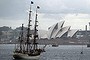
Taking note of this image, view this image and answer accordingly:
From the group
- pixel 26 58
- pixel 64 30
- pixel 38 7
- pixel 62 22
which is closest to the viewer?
pixel 26 58

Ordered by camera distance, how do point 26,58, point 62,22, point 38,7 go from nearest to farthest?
point 26,58 < point 38,7 < point 62,22

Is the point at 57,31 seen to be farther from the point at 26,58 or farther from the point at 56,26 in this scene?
the point at 26,58

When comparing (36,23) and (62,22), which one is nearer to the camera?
(36,23)

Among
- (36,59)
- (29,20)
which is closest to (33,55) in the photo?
(36,59)

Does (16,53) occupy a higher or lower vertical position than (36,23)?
lower

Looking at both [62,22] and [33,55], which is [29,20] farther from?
[62,22]

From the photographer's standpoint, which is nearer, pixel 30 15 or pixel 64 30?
pixel 30 15

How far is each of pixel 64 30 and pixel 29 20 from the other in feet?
321

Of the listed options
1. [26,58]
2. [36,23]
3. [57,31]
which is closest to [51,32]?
[57,31]

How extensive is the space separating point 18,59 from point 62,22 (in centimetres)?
9421

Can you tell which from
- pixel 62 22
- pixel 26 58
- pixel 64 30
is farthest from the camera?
pixel 64 30

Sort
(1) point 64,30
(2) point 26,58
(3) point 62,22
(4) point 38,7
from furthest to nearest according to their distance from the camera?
(1) point 64,30 < (3) point 62,22 < (4) point 38,7 < (2) point 26,58

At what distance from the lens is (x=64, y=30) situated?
184 meters

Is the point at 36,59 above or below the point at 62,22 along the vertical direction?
below
